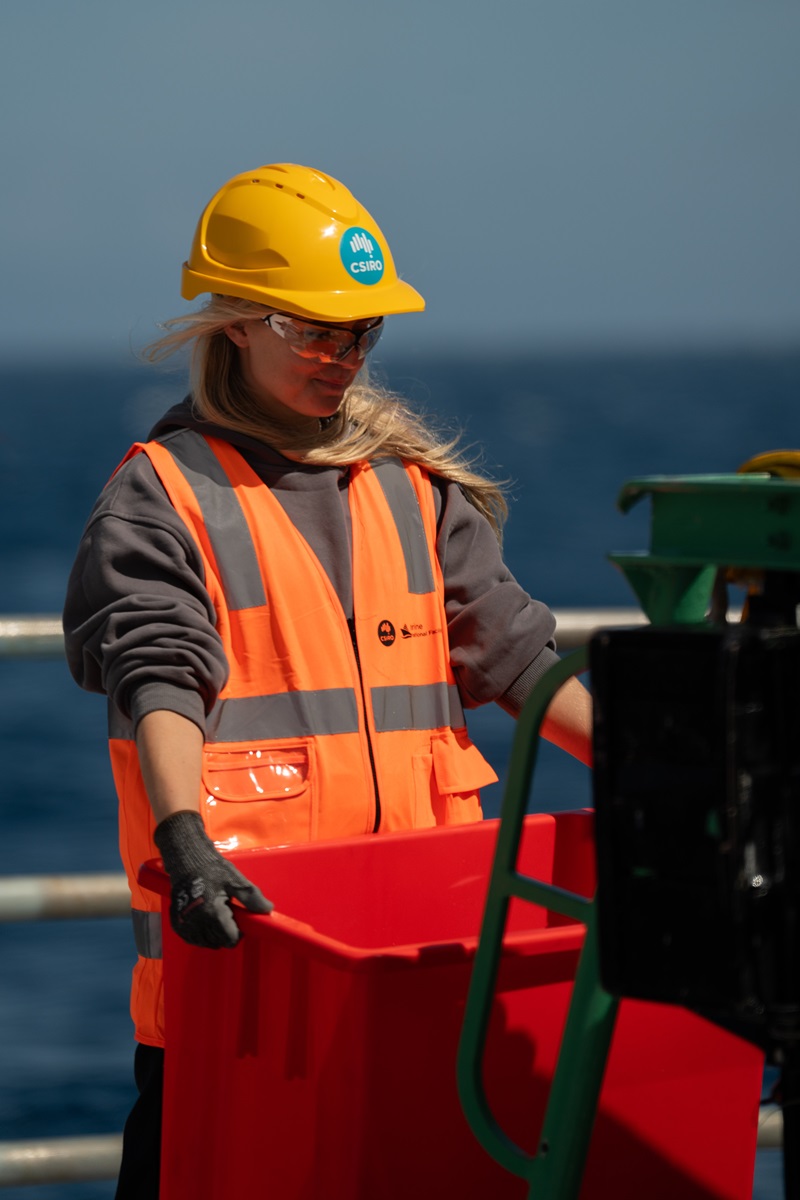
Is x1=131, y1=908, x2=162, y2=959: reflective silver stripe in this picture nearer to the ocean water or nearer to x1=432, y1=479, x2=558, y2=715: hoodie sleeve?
x1=432, y1=479, x2=558, y2=715: hoodie sleeve

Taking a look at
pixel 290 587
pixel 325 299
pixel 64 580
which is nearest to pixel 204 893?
pixel 290 587

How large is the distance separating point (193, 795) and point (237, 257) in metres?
0.87

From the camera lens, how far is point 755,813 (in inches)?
64.2

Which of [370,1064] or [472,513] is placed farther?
[472,513]

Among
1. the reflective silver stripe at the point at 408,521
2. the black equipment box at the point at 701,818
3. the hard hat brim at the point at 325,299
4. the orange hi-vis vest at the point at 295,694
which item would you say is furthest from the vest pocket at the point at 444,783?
the black equipment box at the point at 701,818

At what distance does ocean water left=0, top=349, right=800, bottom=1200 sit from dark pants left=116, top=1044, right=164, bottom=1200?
1.06 metres

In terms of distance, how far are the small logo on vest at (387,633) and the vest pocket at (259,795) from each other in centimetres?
21

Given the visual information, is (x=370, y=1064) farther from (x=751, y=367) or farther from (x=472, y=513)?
(x=751, y=367)

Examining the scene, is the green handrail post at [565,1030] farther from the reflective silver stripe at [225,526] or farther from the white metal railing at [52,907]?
the white metal railing at [52,907]

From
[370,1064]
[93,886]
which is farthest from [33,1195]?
[370,1064]

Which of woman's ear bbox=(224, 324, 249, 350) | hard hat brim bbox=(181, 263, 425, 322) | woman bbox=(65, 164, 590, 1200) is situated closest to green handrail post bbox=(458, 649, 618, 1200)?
woman bbox=(65, 164, 590, 1200)

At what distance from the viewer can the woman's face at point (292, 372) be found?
2.71 metres

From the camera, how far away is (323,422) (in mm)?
2869

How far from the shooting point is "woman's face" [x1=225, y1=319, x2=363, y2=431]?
2713mm
